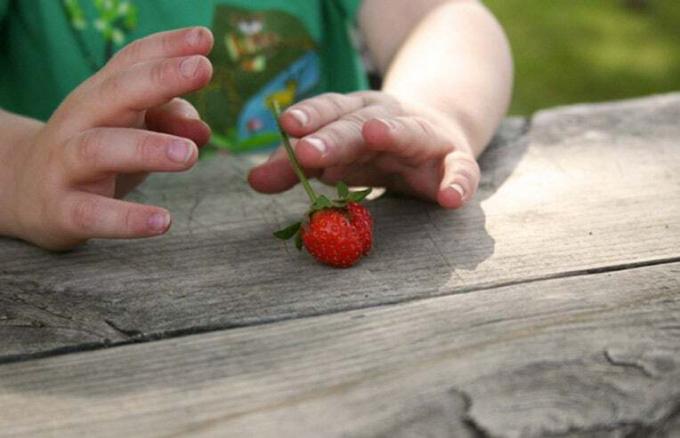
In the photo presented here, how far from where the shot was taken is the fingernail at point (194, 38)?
2.59ft

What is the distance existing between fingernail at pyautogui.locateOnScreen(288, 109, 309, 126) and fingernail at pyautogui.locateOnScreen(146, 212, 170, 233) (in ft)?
0.51

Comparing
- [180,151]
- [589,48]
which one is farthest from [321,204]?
[589,48]

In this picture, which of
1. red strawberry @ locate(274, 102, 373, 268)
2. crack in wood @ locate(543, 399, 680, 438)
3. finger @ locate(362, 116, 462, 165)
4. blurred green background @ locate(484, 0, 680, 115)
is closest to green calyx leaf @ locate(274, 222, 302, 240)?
red strawberry @ locate(274, 102, 373, 268)

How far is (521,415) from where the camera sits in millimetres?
558

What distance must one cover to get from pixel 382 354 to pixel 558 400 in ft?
0.37

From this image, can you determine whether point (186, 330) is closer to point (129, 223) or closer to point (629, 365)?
point (129, 223)

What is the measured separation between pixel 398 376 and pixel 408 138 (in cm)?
32

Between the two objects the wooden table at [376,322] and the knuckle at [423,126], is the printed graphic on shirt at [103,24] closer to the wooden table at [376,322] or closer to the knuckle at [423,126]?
the wooden table at [376,322]

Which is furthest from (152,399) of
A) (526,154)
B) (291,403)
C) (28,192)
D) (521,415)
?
(526,154)

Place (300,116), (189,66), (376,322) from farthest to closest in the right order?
(300,116) < (189,66) < (376,322)

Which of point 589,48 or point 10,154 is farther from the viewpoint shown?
point 589,48

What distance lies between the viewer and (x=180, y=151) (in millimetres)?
760

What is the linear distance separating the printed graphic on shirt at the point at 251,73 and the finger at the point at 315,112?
0.45m

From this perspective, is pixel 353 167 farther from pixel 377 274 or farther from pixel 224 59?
pixel 224 59
